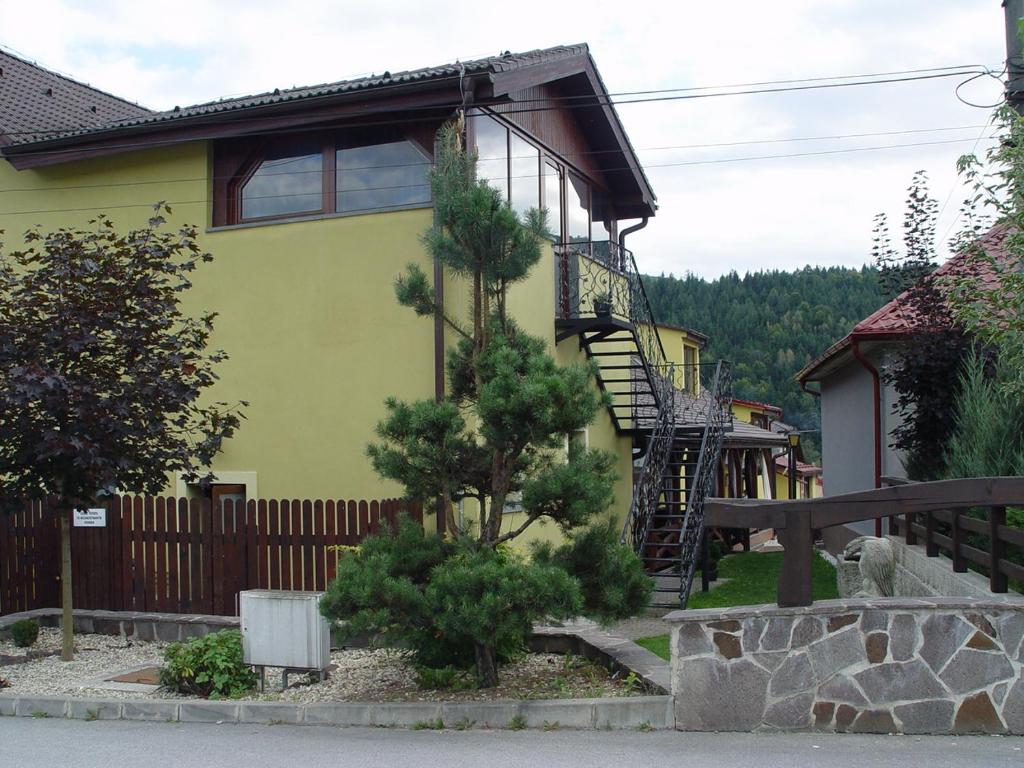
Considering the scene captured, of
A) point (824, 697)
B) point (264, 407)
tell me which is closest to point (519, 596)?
point (824, 697)

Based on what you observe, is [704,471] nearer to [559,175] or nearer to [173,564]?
[559,175]

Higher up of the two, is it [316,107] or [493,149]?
[316,107]

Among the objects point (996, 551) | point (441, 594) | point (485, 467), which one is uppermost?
point (485, 467)

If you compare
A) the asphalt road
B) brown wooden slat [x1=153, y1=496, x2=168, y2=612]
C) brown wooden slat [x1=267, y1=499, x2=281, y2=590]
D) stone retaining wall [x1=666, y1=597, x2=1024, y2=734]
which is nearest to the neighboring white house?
stone retaining wall [x1=666, y1=597, x2=1024, y2=734]

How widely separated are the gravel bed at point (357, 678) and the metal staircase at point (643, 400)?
4.60 metres

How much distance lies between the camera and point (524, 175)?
14.3m

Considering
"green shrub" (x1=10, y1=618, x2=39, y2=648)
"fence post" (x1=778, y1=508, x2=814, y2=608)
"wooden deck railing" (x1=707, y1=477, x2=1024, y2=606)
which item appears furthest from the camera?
"green shrub" (x1=10, y1=618, x2=39, y2=648)

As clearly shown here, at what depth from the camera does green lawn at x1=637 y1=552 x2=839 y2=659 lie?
13148 millimetres

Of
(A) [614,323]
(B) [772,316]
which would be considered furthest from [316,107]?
(B) [772,316]

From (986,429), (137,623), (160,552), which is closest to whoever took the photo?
(986,429)

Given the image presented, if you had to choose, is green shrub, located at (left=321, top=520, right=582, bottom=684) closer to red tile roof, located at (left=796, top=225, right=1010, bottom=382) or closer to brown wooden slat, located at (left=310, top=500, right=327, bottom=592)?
brown wooden slat, located at (left=310, top=500, right=327, bottom=592)

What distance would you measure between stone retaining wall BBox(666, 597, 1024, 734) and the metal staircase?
19.4ft

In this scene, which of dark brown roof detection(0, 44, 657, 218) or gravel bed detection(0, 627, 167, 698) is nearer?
gravel bed detection(0, 627, 167, 698)

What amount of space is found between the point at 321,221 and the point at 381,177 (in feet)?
2.90
